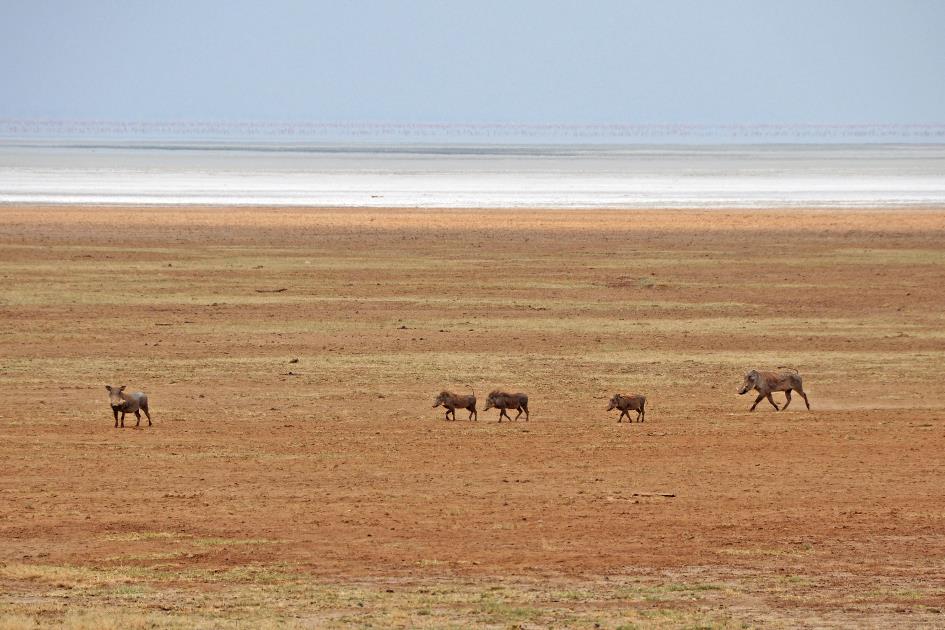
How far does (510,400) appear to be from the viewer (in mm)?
18422

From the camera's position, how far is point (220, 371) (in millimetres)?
22406

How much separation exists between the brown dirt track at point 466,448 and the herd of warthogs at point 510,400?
0.26 m

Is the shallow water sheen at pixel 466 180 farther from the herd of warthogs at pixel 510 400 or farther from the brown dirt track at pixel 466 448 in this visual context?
the herd of warthogs at pixel 510 400

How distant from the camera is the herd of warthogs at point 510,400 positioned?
17484 mm

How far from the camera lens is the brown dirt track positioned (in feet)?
36.7

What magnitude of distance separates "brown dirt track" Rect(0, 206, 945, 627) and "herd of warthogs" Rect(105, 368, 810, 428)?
0.85 feet

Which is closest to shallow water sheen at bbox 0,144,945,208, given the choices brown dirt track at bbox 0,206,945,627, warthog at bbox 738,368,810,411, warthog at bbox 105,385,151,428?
brown dirt track at bbox 0,206,945,627

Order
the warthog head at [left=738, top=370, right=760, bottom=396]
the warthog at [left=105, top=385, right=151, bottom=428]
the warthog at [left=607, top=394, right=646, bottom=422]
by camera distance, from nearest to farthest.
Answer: the warthog at [left=105, top=385, right=151, bottom=428], the warthog at [left=607, top=394, right=646, bottom=422], the warthog head at [left=738, top=370, right=760, bottom=396]

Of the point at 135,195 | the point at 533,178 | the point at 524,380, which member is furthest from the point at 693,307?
the point at 533,178

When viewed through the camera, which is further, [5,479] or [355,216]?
[355,216]

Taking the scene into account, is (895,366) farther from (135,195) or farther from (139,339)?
(135,195)

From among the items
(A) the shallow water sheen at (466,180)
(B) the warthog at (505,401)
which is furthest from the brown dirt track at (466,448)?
(A) the shallow water sheen at (466,180)

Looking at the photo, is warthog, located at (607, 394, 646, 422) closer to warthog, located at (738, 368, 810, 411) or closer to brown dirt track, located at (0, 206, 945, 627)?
brown dirt track, located at (0, 206, 945, 627)

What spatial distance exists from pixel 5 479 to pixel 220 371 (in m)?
7.59
